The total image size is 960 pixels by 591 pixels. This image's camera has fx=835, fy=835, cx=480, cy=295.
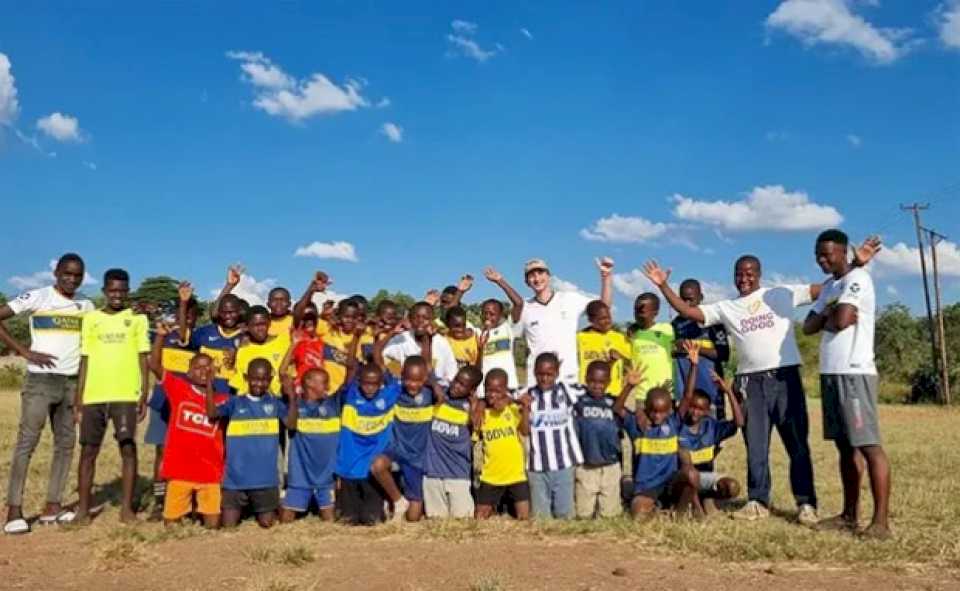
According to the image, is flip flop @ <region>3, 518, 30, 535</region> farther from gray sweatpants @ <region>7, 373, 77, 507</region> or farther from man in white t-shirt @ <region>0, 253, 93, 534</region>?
gray sweatpants @ <region>7, 373, 77, 507</region>

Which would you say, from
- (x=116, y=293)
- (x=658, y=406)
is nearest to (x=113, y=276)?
(x=116, y=293)

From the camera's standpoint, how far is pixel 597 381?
7523 millimetres

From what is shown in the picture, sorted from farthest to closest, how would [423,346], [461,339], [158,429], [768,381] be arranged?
[461,339]
[423,346]
[158,429]
[768,381]

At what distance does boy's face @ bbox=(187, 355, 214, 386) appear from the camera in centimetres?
752

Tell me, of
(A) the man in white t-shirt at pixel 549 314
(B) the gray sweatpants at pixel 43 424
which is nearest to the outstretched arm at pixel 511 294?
(A) the man in white t-shirt at pixel 549 314

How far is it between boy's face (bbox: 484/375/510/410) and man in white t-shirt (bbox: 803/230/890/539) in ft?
8.82

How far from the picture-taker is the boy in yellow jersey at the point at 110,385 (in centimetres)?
737

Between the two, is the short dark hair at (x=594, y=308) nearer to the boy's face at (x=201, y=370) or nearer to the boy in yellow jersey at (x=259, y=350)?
the boy in yellow jersey at (x=259, y=350)

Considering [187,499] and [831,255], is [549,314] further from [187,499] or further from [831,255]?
[187,499]

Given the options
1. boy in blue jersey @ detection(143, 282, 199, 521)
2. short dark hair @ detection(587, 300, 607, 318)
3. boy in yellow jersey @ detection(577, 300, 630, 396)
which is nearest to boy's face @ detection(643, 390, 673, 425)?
boy in yellow jersey @ detection(577, 300, 630, 396)

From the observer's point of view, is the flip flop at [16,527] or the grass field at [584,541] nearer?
the grass field at [584,541]

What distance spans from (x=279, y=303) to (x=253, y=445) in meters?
1.57

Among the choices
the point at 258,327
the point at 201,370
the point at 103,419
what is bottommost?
the point at 103,419

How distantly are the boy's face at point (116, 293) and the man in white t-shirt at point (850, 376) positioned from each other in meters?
5.99
